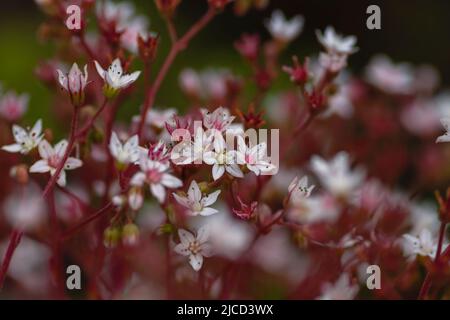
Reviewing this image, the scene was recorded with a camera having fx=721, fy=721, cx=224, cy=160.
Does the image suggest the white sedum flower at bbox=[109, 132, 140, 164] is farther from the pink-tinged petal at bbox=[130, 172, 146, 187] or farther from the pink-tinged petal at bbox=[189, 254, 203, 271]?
the pink-tinged petal at bbox=[189, 254, 203, 271]

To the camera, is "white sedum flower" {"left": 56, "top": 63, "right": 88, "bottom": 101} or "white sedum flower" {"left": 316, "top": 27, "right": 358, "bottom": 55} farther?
"white sedum flower" {"left": 316, "top": 27, "right": 358, "bottom": 55}

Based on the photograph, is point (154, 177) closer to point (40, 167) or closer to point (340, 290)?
point (40, 167)

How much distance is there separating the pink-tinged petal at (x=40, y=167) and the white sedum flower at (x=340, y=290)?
362 millimetres

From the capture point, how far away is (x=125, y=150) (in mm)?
742

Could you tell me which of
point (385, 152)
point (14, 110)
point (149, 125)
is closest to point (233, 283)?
point (149, 125)

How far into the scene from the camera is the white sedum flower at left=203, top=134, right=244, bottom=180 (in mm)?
738

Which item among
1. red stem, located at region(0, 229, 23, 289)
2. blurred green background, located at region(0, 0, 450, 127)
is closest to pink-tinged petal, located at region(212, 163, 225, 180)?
red stem, located at region(0, 229, 23, 289)

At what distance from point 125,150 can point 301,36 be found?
127 cm

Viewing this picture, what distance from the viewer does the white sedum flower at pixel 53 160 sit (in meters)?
0.79

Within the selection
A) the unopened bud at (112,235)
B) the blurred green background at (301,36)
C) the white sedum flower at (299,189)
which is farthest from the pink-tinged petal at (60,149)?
the blurred green background at (301,36)

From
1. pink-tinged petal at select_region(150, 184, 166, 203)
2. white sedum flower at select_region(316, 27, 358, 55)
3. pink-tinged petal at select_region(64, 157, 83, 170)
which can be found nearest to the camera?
pink-tinged petal at select_region(150, 184, 166, 203)

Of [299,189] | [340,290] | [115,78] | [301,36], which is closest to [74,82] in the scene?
[115,78]
